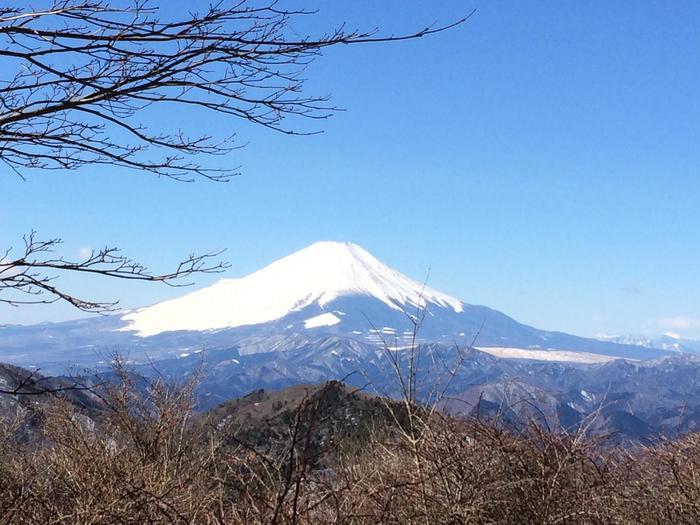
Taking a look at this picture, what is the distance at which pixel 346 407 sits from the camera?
151ft

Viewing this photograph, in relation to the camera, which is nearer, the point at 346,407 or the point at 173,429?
the point at 173,429

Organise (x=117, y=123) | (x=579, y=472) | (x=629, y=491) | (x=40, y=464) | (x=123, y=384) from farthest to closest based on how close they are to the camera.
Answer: (x=40, y=464)
(x=123, y=384)
(x=629, y=491)
(x=579, y=472)
(x=117, y=123)

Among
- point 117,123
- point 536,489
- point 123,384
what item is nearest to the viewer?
point 117,123

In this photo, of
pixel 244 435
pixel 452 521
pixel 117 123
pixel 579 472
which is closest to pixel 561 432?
pixel 579 472

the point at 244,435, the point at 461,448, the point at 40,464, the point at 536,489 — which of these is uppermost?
the point at 461,448

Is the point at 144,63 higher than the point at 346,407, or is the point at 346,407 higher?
the point at 144,63

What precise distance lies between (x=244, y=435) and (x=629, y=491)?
1522 inches

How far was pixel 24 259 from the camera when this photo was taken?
426 centimetres

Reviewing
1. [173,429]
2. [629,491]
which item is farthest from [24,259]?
[173,429]

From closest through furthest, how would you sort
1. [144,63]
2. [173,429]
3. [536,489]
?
[144,63] → [536,489] → [173,429]

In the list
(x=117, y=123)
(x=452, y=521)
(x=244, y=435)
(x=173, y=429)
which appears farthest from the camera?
(x=244, y=435)

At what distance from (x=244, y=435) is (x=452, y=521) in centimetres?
4082

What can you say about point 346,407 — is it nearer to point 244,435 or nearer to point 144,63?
point 244,435

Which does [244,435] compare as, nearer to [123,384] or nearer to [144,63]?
[123,384]
